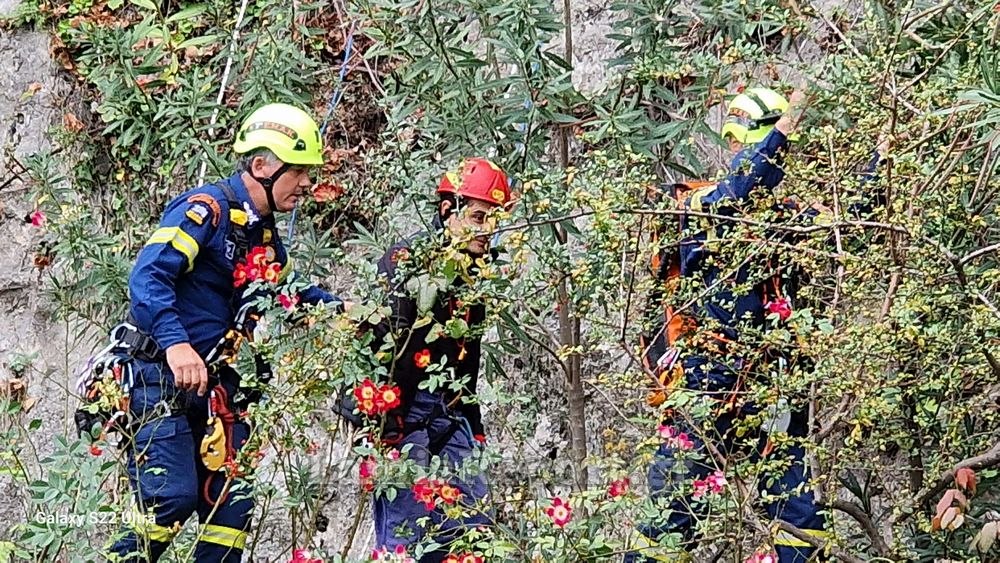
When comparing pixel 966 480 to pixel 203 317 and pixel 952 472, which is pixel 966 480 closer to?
pixel 952 472

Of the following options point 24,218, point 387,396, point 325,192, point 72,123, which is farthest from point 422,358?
point 24,218

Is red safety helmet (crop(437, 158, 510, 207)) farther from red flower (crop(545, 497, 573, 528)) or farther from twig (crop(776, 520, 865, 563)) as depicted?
twig (crop(776, 520, 865, 563))

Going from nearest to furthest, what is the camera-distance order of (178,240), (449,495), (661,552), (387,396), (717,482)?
(717,482)
(661,552)
(449,495)
(387,396)
(178,240)

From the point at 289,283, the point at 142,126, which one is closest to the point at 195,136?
the point at 142,126

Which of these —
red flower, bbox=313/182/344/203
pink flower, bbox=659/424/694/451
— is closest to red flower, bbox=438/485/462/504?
pink flower, bbox=659/424/694/451

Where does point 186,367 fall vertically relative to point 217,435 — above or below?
above

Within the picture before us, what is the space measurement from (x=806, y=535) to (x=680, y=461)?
17.9 inches

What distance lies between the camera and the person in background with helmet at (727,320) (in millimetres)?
3783

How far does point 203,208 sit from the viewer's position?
4.42 m

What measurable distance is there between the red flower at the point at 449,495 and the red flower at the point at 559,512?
0.49 m

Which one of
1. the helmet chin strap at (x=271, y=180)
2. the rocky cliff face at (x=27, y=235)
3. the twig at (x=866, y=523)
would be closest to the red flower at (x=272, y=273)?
the helmet chin strap at (x=271, y=180)

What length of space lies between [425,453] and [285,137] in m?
1.30

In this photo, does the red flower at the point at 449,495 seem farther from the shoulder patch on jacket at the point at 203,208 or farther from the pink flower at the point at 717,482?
the shoulder patch on jacket at the point at 203,208

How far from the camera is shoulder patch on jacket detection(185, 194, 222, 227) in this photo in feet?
14.4
